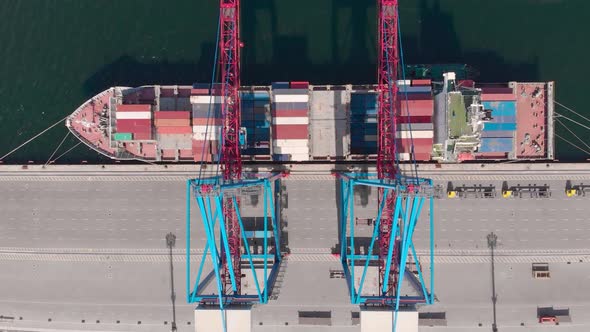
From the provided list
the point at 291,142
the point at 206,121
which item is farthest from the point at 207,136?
the point at 291,142

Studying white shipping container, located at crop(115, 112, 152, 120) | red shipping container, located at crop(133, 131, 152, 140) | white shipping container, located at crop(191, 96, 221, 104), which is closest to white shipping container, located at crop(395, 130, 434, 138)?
white shipping container, located at crop(191, 96, 221, 104)

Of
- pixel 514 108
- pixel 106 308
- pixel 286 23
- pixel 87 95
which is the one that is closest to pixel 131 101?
pixel 87 95

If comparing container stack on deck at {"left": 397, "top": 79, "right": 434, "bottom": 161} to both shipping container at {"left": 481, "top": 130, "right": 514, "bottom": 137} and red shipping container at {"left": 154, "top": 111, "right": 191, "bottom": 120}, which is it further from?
red shipping container at {"left": 154, "top": 111, "right": 191, "bottom": 120}

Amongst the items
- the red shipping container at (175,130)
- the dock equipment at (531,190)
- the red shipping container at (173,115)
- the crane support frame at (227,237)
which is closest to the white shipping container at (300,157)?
the crane support frame at (227,237)

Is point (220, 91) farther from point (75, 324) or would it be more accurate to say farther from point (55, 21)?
point (75, 324)

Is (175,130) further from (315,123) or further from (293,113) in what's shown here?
(315,123)

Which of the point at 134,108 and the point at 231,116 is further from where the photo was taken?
the point at 134,108
